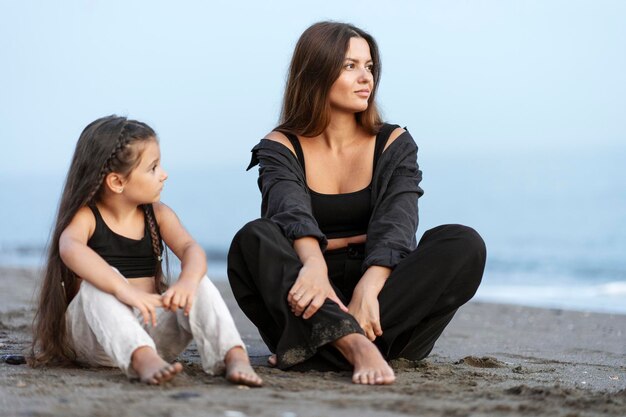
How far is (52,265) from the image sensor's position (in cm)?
342

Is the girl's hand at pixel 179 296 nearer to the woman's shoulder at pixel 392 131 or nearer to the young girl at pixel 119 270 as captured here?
the young girl at pixel 119 270

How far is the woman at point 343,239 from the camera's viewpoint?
343 cm

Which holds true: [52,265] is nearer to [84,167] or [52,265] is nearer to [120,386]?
[84,167]

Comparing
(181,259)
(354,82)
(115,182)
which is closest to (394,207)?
(354,82)

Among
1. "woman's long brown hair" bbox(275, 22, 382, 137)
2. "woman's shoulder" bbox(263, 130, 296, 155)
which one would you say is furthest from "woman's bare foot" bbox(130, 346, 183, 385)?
"woman's long brown hair" bbox(275, 22, 382, 137)

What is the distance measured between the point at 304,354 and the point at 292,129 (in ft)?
3.68

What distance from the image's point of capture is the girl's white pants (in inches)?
121

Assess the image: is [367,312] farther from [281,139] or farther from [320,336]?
[281,139]

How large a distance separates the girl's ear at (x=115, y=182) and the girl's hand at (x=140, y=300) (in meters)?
0.45

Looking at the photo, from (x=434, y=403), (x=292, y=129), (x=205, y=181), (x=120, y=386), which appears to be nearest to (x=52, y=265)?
(x=120, y=386)

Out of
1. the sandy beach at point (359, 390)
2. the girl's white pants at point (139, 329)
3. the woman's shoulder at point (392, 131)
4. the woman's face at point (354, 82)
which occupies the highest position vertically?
the woman's face at point (354, 82)

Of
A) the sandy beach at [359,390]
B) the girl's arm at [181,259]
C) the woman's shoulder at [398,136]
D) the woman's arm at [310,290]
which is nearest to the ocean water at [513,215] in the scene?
the sandy beach at [359,390]

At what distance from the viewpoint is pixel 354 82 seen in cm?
395

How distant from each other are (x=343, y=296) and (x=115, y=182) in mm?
1072
